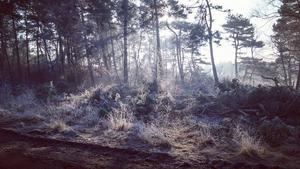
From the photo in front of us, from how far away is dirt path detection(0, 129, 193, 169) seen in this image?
539 centimetres

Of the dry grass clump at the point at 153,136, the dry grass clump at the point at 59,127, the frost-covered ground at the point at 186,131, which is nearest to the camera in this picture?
the frost-covered ground at the point at 186,131

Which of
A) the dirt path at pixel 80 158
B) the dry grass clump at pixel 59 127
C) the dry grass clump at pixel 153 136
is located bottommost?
the dirt path at pixel 80 158

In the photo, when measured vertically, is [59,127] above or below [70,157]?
above

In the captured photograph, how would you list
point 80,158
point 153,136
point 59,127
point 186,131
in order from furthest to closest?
point 59,127, point 186,131, point 153,136, point 80,158

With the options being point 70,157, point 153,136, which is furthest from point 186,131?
point 70,157

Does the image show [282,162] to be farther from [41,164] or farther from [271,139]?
[41,164]

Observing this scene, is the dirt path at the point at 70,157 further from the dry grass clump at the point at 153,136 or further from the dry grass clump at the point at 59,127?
the dry grass clump at the point at 59,127

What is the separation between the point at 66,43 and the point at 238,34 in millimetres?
26493

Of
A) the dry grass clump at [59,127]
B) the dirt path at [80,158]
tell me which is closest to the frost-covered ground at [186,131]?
the dry grass clump at [59,127]

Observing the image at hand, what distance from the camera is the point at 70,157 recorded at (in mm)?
5891

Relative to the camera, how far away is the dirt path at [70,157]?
212 inches

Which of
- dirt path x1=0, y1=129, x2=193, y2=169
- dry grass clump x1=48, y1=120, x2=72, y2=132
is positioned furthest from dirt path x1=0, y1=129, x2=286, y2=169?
dry grass clump x1=48, y1=120, x2=72, y2=132

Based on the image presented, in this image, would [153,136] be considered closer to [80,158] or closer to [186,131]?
[186,131]

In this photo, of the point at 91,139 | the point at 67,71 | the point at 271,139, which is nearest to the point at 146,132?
the point at 91,139
